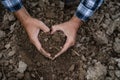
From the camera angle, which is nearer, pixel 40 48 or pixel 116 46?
pixel 40 48

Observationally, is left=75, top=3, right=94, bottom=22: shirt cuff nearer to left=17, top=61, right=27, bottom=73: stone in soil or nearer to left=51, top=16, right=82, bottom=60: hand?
left=51, top=16, right=82, bottom=60: hand

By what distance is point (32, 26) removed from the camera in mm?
2039

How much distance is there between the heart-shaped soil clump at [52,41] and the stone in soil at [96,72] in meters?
0.23

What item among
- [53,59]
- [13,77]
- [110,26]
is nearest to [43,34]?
[53,59]

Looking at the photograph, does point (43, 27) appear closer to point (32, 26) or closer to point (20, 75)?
point (32, 26)

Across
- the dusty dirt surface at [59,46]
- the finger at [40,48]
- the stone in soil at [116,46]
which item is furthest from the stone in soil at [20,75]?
the stone in soil at [116,46]

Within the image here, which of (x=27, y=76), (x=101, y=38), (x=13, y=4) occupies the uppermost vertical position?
(x=13, y=4)

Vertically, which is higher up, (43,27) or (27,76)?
(43,27)

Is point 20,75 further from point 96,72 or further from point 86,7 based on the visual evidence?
point 86,7

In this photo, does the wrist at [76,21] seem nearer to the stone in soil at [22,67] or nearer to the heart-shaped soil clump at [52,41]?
the heart-shaped soil clump at [52,41]

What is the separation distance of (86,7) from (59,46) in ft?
0.94

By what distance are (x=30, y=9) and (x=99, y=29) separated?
0.48 m

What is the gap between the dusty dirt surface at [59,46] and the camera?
202cm

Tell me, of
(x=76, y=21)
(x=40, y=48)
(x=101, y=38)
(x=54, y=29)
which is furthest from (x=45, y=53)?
(x=101, y=38)
